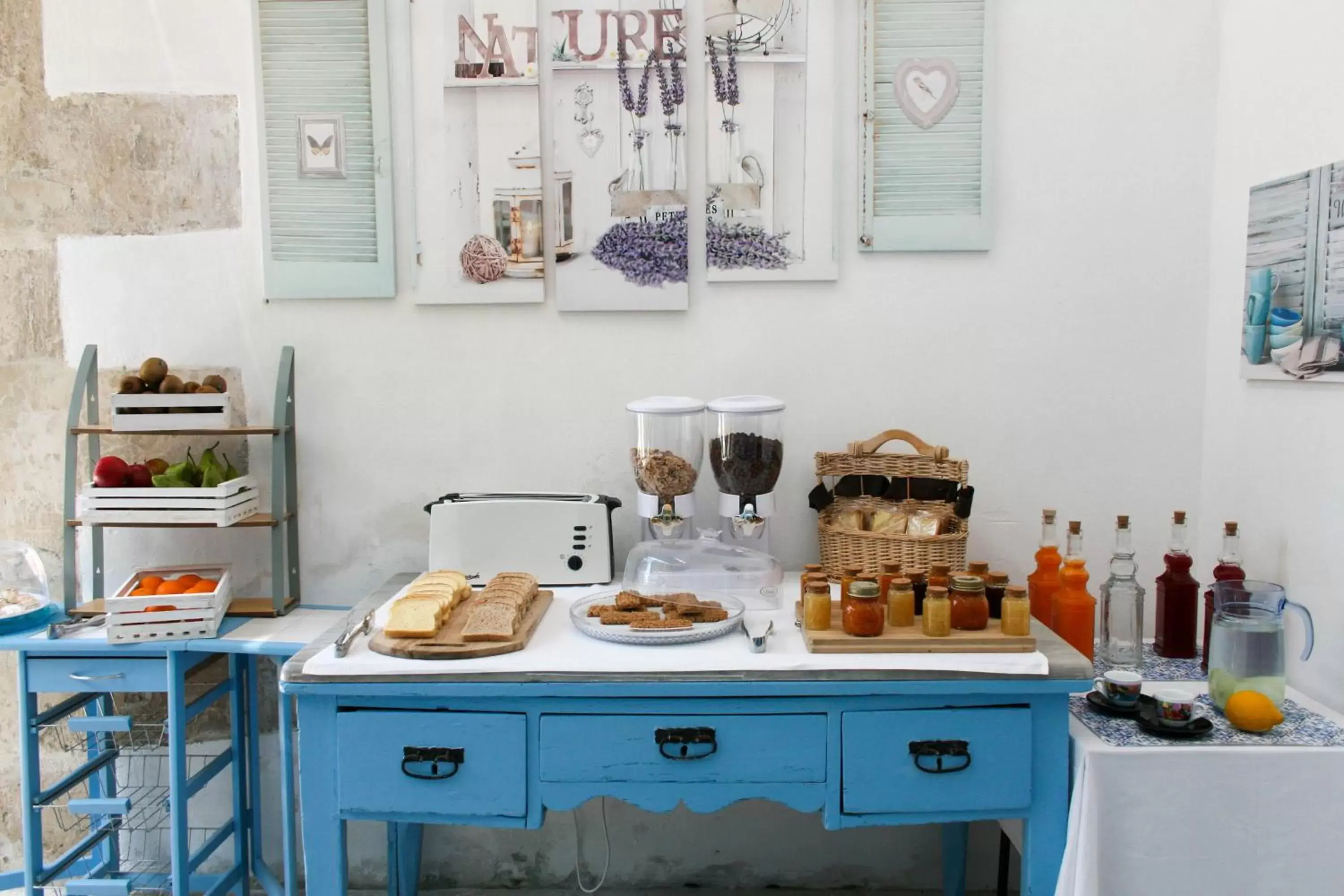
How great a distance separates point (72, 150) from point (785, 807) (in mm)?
2474

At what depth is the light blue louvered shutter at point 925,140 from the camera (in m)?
2.49

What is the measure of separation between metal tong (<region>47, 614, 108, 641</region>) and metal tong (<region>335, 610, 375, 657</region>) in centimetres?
66

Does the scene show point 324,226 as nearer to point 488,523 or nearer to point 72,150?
point 72,150

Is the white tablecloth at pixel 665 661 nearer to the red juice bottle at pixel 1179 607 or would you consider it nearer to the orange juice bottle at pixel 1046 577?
the orange juice bottle at pixel 1046 577

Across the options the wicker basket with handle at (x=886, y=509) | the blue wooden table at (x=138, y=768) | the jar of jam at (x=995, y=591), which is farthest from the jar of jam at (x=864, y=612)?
the blue wooden table at (x=138, y=768)

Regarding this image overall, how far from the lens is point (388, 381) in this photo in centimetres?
262

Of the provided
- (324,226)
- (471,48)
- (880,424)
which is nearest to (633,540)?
(880,424)

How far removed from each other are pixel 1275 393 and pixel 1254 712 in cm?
77

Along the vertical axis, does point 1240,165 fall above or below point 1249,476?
above

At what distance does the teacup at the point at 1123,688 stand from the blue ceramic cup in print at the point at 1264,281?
895 millimetres

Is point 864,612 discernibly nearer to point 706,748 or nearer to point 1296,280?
point 706,748

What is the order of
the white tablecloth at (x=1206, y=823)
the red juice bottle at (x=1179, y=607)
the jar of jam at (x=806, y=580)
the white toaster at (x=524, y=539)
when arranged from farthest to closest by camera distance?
the white toaster at (x=524, y=539) < the red juice bottle at (x=1179, y=607) < the jar of jam at (x=806, y=580) < the white tablecloth at (x=1206, y=823)

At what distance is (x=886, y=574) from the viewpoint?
2164 millimetres

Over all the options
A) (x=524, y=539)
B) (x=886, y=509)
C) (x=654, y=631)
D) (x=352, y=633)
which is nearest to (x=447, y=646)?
(x=352, y=633)
